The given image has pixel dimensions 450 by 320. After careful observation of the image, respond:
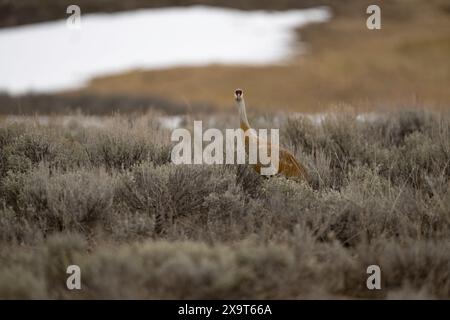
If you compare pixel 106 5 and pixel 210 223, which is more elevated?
pixel 106 5

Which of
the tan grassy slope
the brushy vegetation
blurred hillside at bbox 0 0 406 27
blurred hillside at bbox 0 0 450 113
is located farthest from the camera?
blurred hillside at bbox 0 0 406 27

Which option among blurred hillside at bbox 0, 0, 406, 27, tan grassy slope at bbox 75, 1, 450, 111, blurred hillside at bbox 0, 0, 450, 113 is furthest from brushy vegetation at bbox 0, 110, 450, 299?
blurred hillside at bbox 0, 0, 406, 27

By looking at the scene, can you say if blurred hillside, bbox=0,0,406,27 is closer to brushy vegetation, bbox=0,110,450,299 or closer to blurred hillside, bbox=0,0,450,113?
blurred hillside, bbox=0,0,450,113

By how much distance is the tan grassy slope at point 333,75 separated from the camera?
712 inches

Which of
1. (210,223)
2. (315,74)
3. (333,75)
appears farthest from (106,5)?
(210,223)

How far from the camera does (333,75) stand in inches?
786

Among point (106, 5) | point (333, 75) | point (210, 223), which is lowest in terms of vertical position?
point (210, 223)

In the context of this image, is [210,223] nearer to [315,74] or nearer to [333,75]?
[333,75]

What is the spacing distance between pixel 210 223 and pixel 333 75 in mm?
15721

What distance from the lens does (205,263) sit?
12.6 ft

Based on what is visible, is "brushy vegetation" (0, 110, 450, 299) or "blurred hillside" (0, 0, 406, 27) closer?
"brushy vegetation" (0, 110, 450, 299)

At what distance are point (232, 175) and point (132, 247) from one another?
5.17 ft

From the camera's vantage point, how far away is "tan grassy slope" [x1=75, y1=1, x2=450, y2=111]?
59.3 ft

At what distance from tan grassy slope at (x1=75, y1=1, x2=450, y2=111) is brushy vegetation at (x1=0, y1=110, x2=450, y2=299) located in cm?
989
